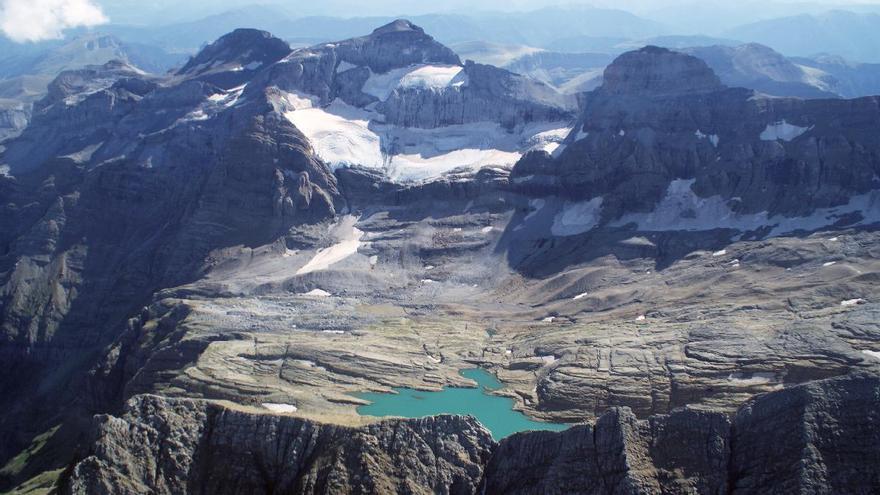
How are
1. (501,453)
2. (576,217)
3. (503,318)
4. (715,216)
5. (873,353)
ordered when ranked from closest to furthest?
(501,453)
(873,353)
(503,318)
(715,216)
(576,217)

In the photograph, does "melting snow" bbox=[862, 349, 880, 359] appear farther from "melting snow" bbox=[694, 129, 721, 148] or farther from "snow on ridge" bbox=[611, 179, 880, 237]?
"melting snow" bbox=[694, 129, 721, 148]

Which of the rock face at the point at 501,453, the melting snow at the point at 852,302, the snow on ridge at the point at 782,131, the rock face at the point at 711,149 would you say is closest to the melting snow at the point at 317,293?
the rock face at the point at 711,149

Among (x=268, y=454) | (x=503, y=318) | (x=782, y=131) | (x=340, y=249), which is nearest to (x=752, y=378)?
(x=503, y=318)

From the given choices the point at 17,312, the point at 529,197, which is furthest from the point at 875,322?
the point at 17,312

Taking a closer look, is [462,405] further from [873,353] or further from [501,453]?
[501,453]

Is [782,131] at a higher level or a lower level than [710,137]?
higher

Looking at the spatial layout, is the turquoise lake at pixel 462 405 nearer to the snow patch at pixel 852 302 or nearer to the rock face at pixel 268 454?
the rock face at pixel 268 454
